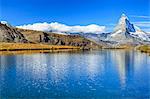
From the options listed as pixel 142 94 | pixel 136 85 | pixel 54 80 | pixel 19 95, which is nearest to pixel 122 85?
pixel 136 85

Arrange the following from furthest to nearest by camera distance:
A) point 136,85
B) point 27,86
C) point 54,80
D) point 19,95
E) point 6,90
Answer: point 54,80
point 136,85
point 27,86
point 6,90
point 19,95

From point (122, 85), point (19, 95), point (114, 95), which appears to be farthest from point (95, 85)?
point (19, 95)

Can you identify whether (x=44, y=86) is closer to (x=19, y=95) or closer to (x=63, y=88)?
(x=63, y=88)

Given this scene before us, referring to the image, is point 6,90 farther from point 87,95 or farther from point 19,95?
point 87,95

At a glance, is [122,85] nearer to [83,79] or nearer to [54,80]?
[83,79]

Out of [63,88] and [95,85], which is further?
[95,85]

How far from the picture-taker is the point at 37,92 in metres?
36.3

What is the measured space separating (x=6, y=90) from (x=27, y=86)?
3516 millimetres

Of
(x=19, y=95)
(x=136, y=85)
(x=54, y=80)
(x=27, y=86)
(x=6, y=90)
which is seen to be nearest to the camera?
(x=19, y=95)

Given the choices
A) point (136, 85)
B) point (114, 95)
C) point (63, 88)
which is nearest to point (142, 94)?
point (114, 95)

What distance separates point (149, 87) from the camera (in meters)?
41.0

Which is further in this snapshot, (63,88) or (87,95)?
(63,88)

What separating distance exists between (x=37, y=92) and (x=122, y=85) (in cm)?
1225

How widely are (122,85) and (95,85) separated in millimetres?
3715
